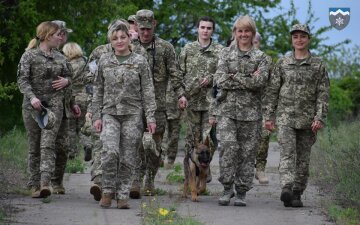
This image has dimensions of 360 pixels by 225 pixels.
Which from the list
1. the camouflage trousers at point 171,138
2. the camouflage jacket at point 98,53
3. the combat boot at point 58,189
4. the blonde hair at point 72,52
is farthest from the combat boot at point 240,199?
the blonde hair at point 72,52

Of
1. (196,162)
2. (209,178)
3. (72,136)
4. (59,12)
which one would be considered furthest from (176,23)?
(196,162)

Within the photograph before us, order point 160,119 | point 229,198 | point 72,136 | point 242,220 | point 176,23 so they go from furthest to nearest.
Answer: point 176,23, point 72,136, point 160,119, point 229,198, point 242,220

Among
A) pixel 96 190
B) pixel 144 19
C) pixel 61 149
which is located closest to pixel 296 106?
pixel 144 19

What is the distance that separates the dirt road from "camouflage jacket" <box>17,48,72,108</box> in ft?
4.12

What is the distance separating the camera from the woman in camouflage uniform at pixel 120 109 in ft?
38.2

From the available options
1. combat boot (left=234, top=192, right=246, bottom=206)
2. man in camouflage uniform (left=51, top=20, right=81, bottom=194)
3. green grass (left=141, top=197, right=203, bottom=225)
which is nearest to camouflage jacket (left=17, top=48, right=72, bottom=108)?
man in camouflage uniform (left=51, top=20, right=81, bottom=194)

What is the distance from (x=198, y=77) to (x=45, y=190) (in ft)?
12.3

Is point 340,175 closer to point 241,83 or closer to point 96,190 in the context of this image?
point 241,83

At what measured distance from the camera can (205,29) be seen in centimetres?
1530

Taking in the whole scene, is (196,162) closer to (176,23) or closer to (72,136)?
(72,136)

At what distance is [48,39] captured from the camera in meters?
12.8

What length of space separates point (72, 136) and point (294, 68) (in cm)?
747

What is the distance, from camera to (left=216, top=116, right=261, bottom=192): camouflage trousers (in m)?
12.5

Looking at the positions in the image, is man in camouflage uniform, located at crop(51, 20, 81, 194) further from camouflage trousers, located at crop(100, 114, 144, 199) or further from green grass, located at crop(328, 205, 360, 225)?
green grass, located at crop(328, 205, 360, 225)
